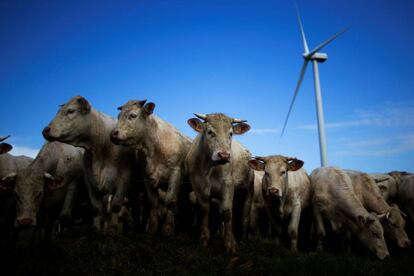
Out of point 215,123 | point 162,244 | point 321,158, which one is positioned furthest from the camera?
point 321,158

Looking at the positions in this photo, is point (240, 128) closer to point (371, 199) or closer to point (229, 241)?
point (229, 241)

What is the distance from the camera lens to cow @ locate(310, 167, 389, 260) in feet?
33.9

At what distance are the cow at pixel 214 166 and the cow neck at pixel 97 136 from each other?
2296mm

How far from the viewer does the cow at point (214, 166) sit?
857 centimetres

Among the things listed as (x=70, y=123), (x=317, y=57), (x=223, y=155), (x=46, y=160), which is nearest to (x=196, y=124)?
(x=223, y=155)

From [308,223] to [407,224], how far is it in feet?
16.5

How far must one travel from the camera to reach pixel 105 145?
1000 centimetres

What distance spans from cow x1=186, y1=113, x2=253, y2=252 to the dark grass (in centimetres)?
63

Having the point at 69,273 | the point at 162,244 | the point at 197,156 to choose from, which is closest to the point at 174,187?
the point at 197,156

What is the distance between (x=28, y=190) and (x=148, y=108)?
3708 millimetres

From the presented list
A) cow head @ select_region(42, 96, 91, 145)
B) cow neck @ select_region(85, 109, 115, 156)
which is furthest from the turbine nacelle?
cow head @ select_region(42, 96, 91, 145)

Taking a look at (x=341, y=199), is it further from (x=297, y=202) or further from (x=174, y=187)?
(x=174, y=187)

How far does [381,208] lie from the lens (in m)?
12.3

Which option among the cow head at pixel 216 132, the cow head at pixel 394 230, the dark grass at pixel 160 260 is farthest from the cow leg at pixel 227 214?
the cow head at pixel 394 230
